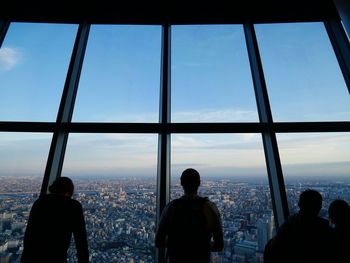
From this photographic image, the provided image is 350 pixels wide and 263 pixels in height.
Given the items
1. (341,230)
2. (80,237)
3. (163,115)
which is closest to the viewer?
(341,230)

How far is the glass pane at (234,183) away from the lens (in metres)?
2.36

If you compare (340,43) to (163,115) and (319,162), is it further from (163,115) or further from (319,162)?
(163,115)

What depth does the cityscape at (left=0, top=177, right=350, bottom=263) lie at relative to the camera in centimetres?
233

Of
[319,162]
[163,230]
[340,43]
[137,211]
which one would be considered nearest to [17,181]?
[137,211]

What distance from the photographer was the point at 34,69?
9.89ft

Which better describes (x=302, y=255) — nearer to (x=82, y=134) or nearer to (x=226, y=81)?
(x=226, y=81)

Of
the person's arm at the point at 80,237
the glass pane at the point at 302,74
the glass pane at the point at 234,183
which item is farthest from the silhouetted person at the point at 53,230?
the glass pane at the point at 302,74

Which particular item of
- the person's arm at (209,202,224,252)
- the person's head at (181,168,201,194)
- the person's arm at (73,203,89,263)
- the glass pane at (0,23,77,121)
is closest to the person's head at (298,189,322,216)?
the person's arm at (209,202,224,252)

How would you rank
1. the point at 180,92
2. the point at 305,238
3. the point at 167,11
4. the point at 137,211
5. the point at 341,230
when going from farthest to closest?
the point at 167,11
the point at 180,92
the point at 137,211
the point at 341,230
the point at 305,238

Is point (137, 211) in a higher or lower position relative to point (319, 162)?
lower

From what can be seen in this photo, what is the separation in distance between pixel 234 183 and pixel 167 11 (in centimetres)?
237

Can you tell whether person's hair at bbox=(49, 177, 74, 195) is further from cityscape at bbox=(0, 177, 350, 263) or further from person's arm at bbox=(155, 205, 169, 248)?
cityscape at bbox=(0, 177, 350, 263)

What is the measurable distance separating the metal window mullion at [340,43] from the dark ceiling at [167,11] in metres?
0.14

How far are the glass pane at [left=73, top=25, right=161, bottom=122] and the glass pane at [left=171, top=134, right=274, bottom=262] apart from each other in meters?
0.65
